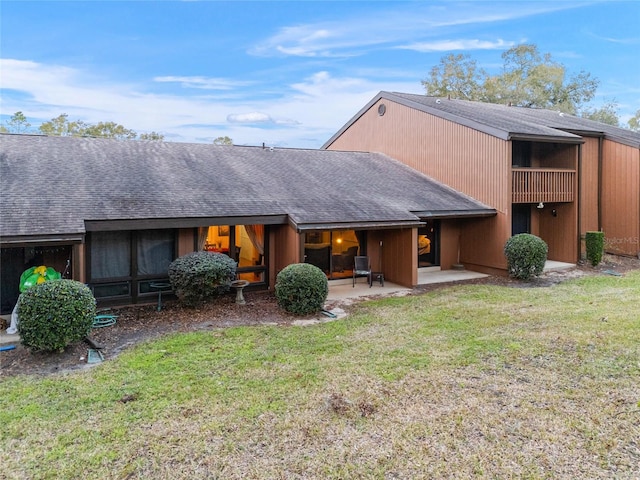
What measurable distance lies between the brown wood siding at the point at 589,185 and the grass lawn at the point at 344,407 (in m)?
9.80

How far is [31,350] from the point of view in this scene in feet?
21.6

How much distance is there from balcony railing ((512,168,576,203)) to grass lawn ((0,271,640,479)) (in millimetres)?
6504

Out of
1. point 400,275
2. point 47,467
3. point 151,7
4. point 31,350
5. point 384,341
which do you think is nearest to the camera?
point 47,467

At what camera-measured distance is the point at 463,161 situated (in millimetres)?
14312

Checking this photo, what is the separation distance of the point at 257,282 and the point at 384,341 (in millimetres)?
4902

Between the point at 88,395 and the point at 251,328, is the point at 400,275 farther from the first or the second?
the point at 88,395

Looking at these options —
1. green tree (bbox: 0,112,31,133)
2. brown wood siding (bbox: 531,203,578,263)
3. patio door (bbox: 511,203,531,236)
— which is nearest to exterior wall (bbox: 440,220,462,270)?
patio door (bbox: 511,203,531,236)

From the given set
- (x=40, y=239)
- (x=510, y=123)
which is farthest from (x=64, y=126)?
(x=510, y=123)

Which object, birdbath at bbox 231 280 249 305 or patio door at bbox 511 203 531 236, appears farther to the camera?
patio door at bbox 511 203 531 236

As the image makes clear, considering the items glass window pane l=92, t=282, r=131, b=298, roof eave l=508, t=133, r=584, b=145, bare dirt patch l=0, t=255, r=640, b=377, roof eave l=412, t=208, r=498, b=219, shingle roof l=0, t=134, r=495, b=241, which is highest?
roof eave l=508, t=133, r=584, b=145

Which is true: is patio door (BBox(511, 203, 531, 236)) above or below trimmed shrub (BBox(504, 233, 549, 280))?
above

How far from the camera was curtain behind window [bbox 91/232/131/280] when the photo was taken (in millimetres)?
9469

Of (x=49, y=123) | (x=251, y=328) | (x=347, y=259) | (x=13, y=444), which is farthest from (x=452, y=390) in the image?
(x=49, y=123)

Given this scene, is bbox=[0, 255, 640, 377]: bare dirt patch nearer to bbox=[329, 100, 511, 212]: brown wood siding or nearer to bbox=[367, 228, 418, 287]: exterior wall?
bbox=[367, 228, 418, 287]: exterior wall
